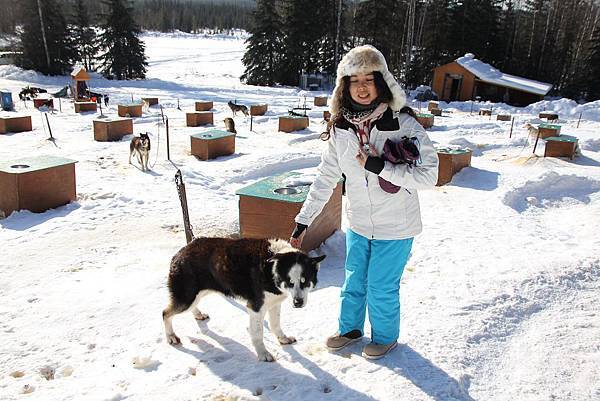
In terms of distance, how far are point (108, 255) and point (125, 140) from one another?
896 centimetres

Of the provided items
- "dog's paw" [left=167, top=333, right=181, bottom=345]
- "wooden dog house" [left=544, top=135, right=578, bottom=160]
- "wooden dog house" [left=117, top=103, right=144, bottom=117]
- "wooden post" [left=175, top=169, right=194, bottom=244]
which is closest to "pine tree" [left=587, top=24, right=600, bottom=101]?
"wooden dog house" [left=544, top=135, right=578, bottom=160]

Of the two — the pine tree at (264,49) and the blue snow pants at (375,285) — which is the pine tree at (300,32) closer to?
the pine tree at (264,49)

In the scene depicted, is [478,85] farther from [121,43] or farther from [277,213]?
[277,213]

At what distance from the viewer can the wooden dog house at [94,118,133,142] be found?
1323cm

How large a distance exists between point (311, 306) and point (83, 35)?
42246 millimetres

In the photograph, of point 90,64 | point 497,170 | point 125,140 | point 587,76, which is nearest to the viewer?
point 497,170

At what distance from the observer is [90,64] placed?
133ft

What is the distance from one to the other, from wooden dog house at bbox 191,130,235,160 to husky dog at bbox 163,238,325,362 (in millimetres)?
8131

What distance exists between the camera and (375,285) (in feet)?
9.65

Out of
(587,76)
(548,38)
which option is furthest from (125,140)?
(548,38)

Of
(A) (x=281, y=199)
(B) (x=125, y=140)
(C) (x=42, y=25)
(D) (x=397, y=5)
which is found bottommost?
(B) (x=125, y=140)

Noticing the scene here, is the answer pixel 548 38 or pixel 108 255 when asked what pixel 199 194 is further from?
pixel 548 38

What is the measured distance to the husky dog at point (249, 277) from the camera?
285cm

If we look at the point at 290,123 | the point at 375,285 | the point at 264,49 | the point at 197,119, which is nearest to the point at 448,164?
the point at 375,285
